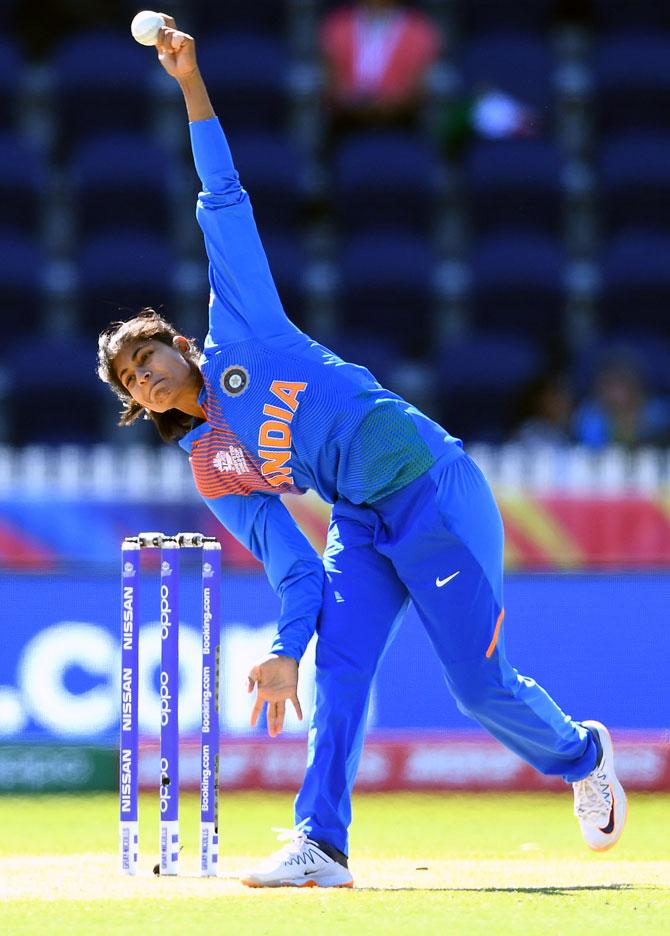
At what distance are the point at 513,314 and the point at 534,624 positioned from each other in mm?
5218

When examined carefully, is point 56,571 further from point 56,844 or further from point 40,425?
point 40,425

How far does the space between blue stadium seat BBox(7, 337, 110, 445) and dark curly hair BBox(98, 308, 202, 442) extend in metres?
7.10

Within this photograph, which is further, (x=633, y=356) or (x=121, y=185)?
(x=121, y=185)

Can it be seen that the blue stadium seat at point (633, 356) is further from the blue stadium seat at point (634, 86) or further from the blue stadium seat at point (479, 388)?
the blue stadium seat at point (634, 86)

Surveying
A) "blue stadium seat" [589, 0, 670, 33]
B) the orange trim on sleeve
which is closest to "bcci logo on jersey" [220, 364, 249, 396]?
the orange trim on sleeve

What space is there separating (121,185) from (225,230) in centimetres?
877

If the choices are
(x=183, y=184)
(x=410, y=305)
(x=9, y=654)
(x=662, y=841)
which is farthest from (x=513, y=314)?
(x=662, y=841)

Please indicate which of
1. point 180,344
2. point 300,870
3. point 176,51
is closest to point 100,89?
point 176,51

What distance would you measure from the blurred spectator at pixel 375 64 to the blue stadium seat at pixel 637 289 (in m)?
1.98

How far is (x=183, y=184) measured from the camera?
46.5ft

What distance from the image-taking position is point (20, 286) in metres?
13.1

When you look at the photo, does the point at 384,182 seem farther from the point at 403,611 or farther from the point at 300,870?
the point at 300,870

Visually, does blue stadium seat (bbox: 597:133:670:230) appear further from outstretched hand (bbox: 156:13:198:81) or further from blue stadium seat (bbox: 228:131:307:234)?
outstretched hand (bbox: 156:13:198:81)

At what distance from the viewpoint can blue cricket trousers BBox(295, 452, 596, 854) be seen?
189 inches
